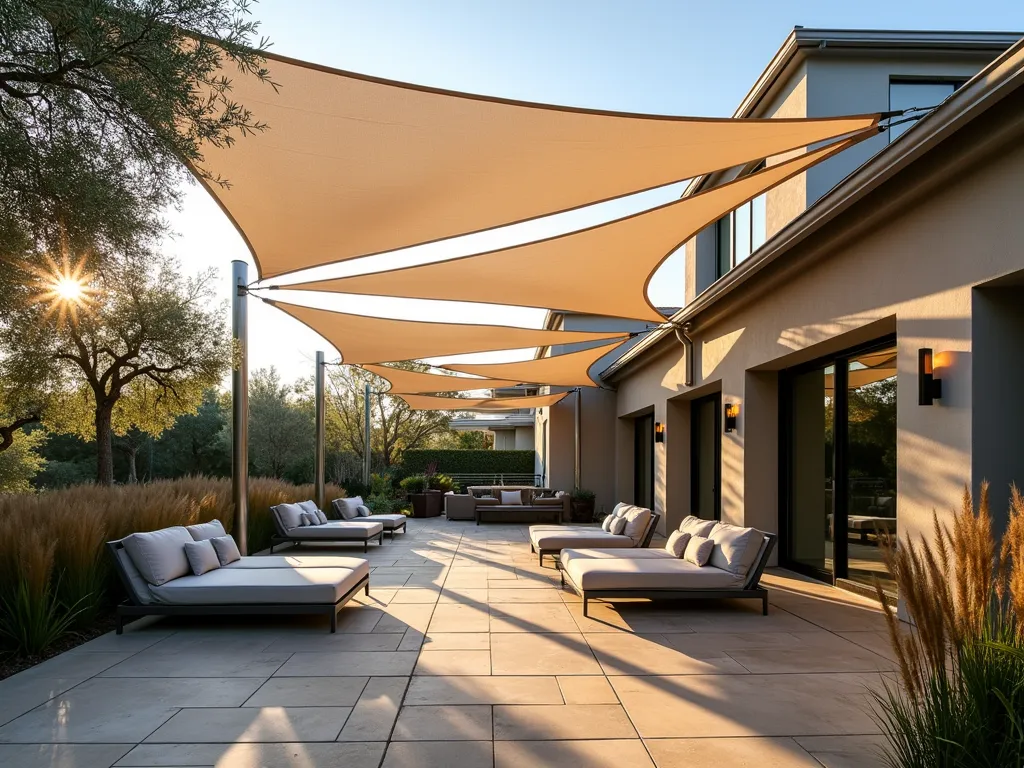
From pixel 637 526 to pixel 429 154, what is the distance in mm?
5464

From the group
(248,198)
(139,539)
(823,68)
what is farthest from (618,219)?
(823,68)

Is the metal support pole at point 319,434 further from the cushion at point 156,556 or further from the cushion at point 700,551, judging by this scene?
the cushion at point 700,551

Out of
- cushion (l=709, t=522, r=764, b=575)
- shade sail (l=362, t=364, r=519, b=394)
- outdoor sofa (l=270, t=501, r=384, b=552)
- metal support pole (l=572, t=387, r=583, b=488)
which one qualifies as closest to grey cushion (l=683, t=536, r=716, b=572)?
cushion (l=709, t=522, r=764, b=575)

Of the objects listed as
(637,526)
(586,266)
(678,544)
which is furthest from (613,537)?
(586,266)

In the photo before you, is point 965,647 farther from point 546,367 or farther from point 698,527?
point 546,367

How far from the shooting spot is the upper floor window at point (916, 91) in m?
9.19

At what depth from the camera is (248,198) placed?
539 cm

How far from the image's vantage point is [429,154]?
4758 mm

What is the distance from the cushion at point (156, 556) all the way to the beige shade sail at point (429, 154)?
251 cm

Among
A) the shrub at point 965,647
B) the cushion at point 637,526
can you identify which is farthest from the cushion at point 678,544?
the shrub at point 965,647

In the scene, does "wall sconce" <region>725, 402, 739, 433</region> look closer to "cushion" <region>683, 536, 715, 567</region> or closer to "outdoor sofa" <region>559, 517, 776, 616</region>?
"cushion" <region>683, 536, 715, 567</region>

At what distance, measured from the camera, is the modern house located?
4.83 m

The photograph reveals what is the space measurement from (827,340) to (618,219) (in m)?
2.53

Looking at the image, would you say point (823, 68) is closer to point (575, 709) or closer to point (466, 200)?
point (466, 200)
